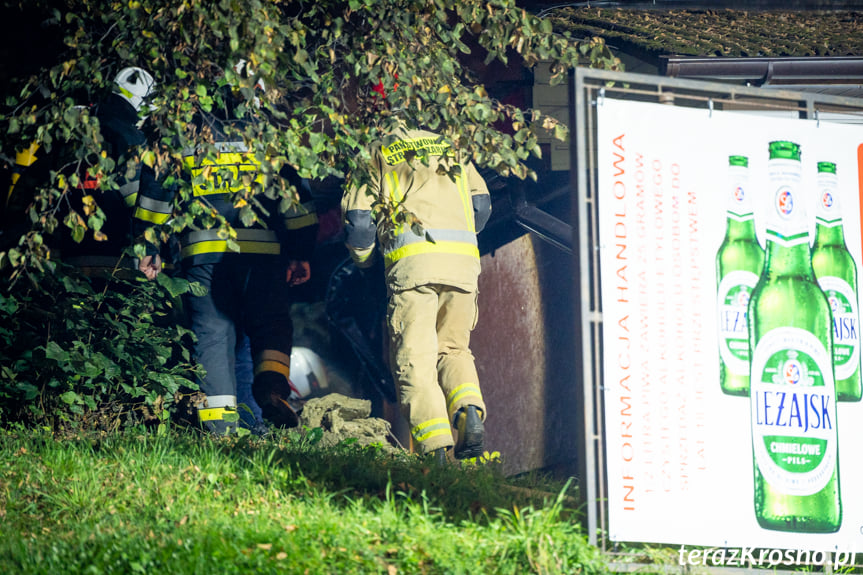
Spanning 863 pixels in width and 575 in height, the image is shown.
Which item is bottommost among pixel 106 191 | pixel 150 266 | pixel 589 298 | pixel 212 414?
pixel 212 414

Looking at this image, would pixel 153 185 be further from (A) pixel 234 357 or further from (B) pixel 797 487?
(B) pixel 797 487

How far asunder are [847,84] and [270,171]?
540 cm

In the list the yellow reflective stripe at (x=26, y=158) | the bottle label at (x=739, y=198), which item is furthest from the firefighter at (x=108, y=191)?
the bottle label at (x=739, y=198)

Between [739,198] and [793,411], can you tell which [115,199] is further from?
[793,411]

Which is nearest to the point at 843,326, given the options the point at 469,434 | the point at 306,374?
the point at 469,434

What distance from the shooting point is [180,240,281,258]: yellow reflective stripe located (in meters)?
7.07

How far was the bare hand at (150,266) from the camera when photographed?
7.39m

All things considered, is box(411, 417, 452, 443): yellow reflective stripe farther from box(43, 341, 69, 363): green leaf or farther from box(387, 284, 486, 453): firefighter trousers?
box(43, 341, 69, 363): green leaf

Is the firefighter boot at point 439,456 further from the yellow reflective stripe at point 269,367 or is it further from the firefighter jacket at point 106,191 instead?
the firefighter jacket at point 106,191

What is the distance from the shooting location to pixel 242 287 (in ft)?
23.6

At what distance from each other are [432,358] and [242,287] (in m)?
1.56

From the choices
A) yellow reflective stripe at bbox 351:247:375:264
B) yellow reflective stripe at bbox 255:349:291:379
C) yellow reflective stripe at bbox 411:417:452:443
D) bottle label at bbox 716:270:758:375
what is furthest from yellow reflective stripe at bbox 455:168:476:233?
bottle label at bbox 716:270:758:375

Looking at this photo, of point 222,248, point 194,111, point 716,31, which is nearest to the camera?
point 194,111

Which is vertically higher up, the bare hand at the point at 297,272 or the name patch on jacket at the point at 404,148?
the name patch on jacket at the point at 404,148
